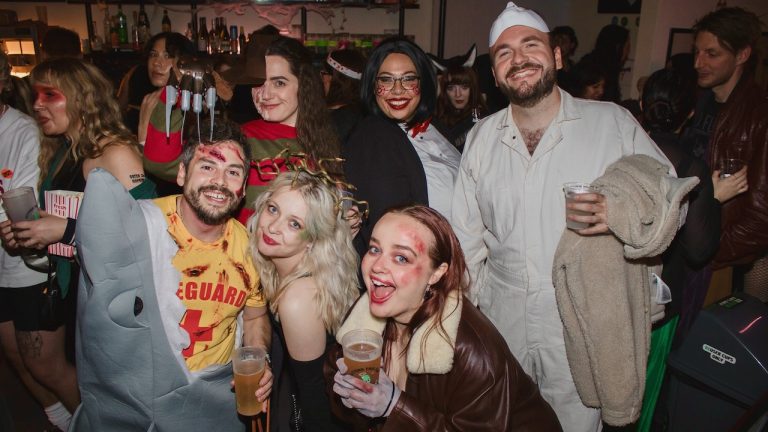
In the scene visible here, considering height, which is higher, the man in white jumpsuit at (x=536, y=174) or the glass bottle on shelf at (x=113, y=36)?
the glass bottle on shelf at (x=113, y=36)

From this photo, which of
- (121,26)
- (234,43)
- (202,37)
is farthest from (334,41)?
(121,26)

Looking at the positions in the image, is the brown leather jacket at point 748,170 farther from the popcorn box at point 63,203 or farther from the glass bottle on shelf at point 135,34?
the glass bottle on shelf at point 135,34

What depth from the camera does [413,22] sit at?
6805mm

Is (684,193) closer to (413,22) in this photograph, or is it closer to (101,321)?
(101,321)

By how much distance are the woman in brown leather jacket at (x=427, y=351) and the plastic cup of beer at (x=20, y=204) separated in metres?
1.48

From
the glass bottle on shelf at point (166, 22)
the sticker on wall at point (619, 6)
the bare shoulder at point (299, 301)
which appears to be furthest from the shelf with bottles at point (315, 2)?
the bare shoulder at point (299, 301)

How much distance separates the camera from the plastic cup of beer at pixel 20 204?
7.46 ft

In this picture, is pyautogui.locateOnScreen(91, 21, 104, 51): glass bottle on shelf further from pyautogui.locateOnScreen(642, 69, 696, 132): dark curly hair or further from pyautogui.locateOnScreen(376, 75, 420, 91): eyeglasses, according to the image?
pyautogui.locateOnScreen(642, 69, 696, 132): dark curly hair

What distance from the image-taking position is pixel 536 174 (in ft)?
7.11

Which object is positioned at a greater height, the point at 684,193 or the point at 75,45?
the point at 75,45

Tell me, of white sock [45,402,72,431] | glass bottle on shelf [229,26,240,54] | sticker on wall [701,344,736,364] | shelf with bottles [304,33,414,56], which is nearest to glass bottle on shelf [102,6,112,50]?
glass bottle on shelf [229,26,240,54]

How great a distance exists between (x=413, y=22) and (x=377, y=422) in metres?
5.84

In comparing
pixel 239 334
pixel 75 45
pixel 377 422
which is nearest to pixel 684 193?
pixel 377 422

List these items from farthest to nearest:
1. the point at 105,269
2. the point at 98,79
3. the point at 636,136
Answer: the point at 98,79 → the point at 636,136 → the point at 105,269
